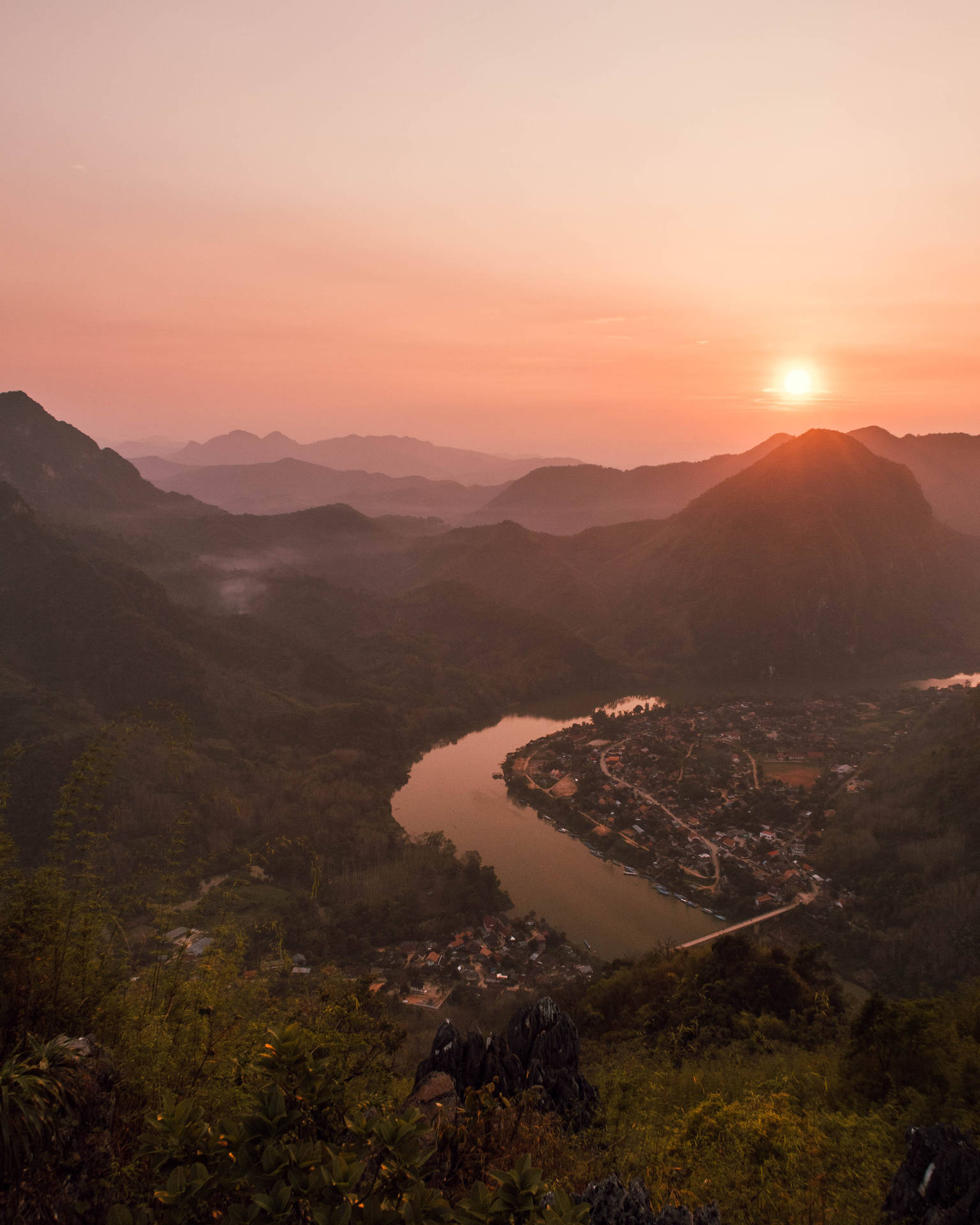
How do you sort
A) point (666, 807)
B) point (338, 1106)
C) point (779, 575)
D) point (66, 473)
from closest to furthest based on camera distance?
1. point (338, 1106)
2. point (666, 807)
3. point (779, 575)
4. point (66, 473)

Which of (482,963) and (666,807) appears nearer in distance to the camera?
(482,963)

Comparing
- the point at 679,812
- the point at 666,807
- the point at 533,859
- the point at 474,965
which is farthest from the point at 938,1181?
the point at 666,807

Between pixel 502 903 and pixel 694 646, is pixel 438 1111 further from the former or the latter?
pixel 694 646

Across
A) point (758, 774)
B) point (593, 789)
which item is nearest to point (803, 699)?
point (758, 774)

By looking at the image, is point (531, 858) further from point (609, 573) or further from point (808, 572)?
point (609, 573)

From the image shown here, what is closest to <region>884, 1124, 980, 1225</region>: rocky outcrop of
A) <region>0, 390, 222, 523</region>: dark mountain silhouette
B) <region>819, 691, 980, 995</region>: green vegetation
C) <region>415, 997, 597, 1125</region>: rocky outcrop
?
<region>415, 997, 597, 1125</region>: rocky outcrop

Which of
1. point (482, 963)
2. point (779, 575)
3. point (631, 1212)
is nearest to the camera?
point (631, 1212)

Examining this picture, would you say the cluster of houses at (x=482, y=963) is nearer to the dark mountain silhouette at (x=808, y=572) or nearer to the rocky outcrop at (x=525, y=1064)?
the rocky outcrop at (x=525, y=1064)
